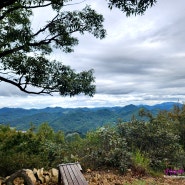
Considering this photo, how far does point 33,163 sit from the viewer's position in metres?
8.45

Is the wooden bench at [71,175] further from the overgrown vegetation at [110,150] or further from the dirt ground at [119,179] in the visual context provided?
the overgrown vegetation at [110,150]

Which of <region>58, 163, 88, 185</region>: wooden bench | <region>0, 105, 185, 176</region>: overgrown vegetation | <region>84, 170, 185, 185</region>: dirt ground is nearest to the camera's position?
<region>58, 163, 88, 185</region>: wooden bench

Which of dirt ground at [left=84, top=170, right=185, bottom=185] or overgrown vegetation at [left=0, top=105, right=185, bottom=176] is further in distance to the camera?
overgrown vegetation at [left=0, top=105, right=185, bottom=176]

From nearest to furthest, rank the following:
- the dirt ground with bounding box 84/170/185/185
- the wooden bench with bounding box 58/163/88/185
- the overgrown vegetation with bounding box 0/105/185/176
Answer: the wooden bench with bounding box 58/163/88/185 < the dirt ground with bounding box 84/170/185/185 < the overgrown vegetation with bounding box 0/105/185/176

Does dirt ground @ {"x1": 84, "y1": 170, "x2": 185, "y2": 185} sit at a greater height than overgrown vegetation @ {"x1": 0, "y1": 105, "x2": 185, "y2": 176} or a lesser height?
lesser

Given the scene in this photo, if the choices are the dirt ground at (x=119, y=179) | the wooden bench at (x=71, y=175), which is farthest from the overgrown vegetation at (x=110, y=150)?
the wooden bench at (x=71, y=175)

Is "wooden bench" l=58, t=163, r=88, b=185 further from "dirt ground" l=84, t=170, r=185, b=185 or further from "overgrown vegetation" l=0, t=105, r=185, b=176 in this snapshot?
"overgrown vegetation" l=0, t=105, r=185, b=176

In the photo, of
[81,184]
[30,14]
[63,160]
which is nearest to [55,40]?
[30,14]

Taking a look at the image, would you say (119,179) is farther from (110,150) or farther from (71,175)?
(71,175)

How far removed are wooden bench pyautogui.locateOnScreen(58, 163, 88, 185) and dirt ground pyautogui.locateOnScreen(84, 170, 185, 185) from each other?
27.0 inches

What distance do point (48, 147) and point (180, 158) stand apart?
4.94 meters

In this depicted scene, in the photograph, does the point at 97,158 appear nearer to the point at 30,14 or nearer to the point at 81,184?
the point at 81,184

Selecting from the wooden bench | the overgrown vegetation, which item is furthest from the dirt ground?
the wooden bench

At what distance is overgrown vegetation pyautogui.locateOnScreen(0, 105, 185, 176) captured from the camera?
8.70 metres
